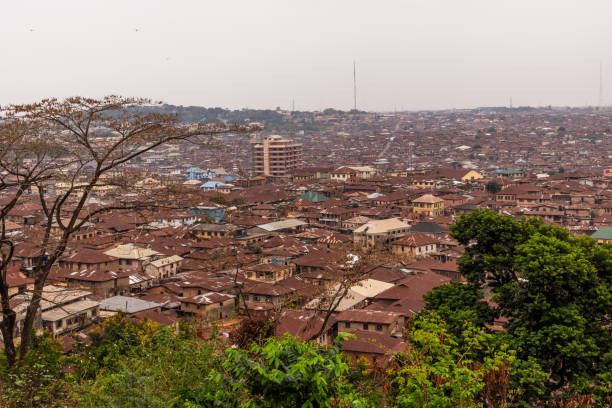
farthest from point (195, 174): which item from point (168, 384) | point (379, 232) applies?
point (168, 384)

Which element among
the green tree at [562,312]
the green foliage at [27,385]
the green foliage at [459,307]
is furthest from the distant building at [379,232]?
the green foliage at [27,385]

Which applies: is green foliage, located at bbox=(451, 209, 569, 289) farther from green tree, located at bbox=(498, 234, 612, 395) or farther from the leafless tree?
the leafless tree

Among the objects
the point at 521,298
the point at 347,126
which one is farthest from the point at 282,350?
the point at 347,126

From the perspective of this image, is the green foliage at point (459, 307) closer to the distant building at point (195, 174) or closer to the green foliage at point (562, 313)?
the green foliage at point (562, 313)

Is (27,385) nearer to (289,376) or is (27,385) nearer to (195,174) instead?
(289,376)

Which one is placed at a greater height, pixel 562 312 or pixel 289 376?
pixel 289 376

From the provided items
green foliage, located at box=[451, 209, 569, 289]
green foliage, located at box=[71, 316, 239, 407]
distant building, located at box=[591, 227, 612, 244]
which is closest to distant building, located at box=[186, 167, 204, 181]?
distant building, located at box=[591, 227, 612, 244]
